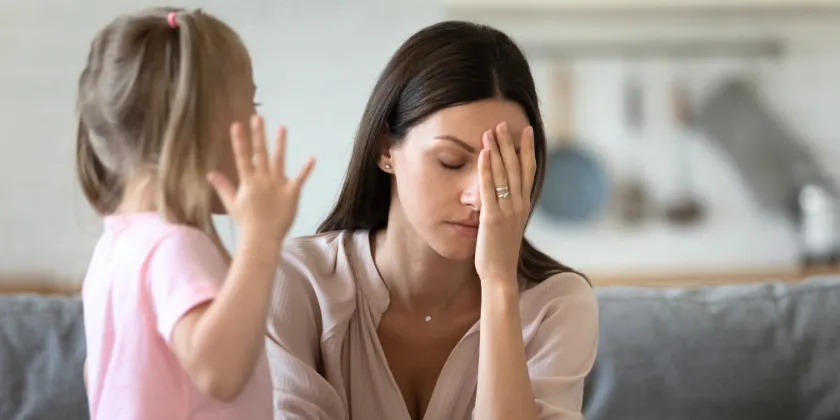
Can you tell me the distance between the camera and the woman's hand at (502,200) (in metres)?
1.22

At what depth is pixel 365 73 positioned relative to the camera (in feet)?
9.16

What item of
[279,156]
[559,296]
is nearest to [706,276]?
[559,296]

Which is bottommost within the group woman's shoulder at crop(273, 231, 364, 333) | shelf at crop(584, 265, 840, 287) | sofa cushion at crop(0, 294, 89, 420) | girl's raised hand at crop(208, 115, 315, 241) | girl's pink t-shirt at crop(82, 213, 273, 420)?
shelf at crop(584, 265, 840, 287)

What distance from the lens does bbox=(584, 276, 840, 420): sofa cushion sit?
1.60m

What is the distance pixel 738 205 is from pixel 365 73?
1.27m

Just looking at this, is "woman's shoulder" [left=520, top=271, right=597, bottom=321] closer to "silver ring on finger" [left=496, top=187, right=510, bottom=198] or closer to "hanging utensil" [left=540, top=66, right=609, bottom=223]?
"silver ring on finger" [left=496, top=187, right=510, bottom=198]

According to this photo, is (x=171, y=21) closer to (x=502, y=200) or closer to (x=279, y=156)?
(x=279, y=156)

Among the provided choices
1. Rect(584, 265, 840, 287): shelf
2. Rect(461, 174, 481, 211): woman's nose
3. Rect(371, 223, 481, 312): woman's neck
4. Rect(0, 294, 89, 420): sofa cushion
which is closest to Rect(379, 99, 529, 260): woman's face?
Rect(461, 174, 481, 211): woman's nose

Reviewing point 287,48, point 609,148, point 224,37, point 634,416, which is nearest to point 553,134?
point 609,148

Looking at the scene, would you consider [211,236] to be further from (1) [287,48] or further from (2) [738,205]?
(2) [738,205]

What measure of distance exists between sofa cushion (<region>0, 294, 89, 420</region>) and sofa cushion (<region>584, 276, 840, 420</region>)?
900mm

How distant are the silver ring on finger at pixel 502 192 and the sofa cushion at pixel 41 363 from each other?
0.81 m

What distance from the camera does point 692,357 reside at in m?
1.62

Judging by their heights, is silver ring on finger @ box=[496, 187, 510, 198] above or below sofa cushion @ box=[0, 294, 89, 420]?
above
